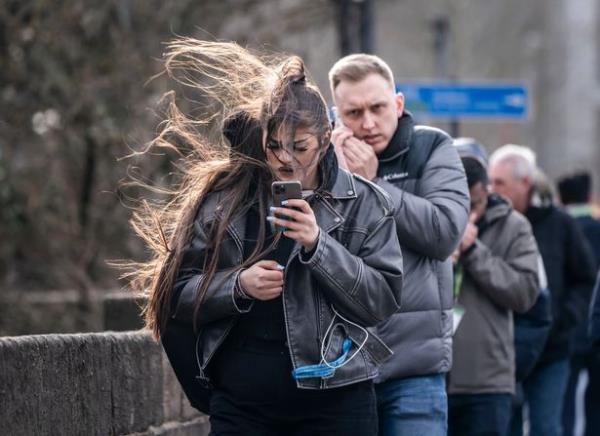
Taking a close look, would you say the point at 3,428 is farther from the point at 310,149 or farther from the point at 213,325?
the point at 310,149

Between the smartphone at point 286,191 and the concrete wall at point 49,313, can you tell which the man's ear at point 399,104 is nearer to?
the smartphone at point 286,191

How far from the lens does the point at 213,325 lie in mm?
4105

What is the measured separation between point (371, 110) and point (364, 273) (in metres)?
1.19

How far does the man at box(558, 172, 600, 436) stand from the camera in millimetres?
9188

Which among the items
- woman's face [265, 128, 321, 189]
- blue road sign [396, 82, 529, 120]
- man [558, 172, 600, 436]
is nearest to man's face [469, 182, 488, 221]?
woman's face [265, 128, 321, 189]

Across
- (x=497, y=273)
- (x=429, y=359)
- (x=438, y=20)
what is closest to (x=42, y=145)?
(x=497, y=273)

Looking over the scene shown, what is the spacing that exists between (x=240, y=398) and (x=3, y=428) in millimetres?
927

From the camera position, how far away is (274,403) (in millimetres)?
4012

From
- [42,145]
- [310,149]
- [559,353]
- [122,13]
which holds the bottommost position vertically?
[559,353]

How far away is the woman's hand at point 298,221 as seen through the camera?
3891 mm

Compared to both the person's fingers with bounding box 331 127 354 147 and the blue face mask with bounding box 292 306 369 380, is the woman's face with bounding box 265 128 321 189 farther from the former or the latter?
the person's fingers with bounding box 331 127 354 147

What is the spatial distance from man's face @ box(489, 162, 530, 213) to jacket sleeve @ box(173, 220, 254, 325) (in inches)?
156

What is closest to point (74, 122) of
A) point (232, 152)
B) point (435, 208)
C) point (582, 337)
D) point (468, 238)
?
point (582, 337)

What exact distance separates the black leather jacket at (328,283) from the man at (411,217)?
0.60m
